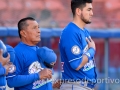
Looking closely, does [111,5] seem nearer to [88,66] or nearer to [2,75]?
[88,66]

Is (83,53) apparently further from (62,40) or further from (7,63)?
(7,63)

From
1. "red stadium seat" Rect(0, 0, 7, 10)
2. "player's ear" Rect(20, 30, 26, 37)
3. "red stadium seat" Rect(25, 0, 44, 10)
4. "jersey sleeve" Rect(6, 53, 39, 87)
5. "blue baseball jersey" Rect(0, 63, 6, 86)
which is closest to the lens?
"blue baseball jersey" Rect(0, 63, 6, 86)

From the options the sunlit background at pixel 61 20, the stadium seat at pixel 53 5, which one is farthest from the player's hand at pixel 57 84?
the stadium seat at pixel 53 5

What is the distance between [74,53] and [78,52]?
4 centimetres

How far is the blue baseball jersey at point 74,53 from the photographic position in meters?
4.09

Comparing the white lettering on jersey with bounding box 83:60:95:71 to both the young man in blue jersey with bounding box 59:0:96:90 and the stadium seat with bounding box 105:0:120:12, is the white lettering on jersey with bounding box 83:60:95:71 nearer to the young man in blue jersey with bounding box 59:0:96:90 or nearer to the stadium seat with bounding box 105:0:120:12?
the young man in blue jersey with bounding box 59:0:96:90

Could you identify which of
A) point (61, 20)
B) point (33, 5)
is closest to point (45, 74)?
point (61, 20)

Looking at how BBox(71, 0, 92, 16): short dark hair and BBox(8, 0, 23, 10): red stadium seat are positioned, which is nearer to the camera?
BBox(71, 0, 92, 16): short dark hair

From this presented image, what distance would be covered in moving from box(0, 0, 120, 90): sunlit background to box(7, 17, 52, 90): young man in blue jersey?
2.37 m

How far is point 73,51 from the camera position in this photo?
13.4 feet

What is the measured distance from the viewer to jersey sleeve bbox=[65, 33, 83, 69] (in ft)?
13.4

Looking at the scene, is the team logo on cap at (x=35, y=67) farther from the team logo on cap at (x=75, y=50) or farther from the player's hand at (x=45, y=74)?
the team logo on cap at (x=75, y=50)

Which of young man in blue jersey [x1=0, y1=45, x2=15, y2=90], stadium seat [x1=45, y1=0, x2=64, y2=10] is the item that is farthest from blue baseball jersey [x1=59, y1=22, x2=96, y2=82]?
stadium seat [x1=45, y1=0, x2=64, y2=10]

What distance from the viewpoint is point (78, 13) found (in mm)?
4281
